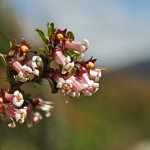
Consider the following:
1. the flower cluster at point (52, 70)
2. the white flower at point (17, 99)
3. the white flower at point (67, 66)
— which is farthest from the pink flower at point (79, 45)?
the white flower at point (17, 99)

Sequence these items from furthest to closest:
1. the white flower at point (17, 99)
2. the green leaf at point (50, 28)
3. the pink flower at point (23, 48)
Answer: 1. the green leaf at point (50, 28)
2. the pink flower at point (23, 48)
3. the white flower at point (17, 99)

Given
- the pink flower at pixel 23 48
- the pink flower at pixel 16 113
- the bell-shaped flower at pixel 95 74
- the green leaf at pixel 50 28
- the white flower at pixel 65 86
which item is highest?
the green leaf at pixel 50 28

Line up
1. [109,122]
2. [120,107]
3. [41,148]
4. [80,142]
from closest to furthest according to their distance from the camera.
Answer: [41,148], [80,142], [109,122], [120,107]

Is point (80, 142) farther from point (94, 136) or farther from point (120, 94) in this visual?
point (120, 94)

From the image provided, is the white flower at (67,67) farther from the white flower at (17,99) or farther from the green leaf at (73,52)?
the white flower at (17,99)

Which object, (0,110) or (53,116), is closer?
(0,110)

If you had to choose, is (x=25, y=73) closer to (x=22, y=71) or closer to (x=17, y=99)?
(x=22, y=71)

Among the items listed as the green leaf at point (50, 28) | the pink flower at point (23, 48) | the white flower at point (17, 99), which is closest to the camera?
the white flower at point (17, 99)

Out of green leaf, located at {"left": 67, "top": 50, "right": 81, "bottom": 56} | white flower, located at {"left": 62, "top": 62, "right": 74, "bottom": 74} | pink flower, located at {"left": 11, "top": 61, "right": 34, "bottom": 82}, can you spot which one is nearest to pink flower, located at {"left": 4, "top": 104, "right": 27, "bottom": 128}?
pink flower, located at {"left": 11, "top": 61, "right": 34, "bottom": 82}

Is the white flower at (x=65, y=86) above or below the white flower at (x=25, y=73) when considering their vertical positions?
below

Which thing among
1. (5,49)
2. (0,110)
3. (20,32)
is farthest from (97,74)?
(20,32)
